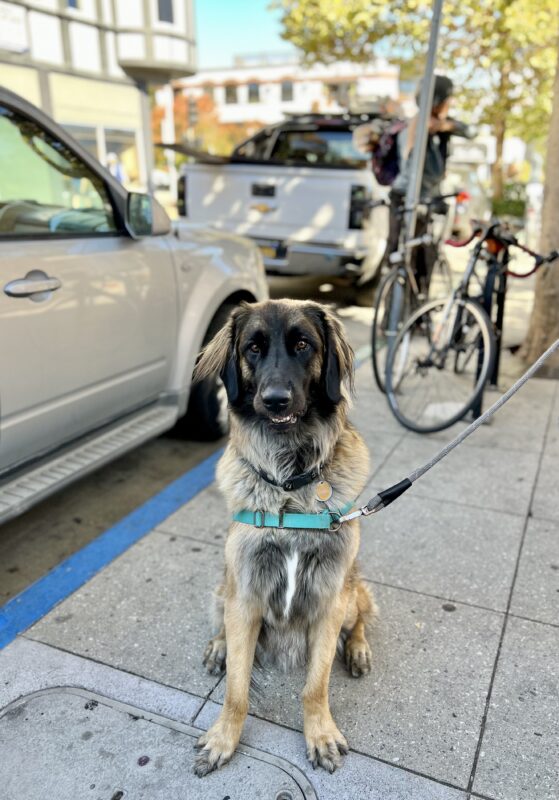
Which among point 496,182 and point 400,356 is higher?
point 496,182

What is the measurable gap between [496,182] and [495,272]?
20275 mm

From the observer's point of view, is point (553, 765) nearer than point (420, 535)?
Yes

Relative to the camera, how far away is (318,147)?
9.16 m

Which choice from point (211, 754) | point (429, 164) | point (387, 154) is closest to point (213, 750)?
point (211, 754)

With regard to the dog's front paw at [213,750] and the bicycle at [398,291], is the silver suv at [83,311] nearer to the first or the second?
the dog's front paw at [213,750]

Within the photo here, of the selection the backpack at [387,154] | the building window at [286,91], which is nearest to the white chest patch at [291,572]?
the backpack at [387,154]

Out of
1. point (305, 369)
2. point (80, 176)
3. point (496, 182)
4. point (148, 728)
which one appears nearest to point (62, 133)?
point (80, 176)

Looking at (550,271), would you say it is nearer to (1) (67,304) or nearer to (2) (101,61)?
(1) (67,304)

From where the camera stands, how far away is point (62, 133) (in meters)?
3.33

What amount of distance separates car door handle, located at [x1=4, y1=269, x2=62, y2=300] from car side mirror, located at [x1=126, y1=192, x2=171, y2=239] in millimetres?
724

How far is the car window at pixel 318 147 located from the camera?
8.87 meters

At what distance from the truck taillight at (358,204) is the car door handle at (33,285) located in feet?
18.3

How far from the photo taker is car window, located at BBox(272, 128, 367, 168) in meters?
8.87

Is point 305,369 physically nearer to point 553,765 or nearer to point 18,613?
point 553,765
